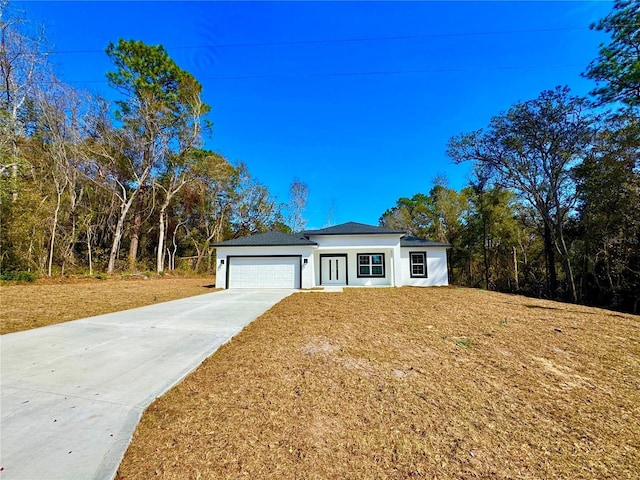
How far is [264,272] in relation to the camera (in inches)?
551

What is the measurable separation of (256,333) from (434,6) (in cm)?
1067

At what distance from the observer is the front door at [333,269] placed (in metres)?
15.4

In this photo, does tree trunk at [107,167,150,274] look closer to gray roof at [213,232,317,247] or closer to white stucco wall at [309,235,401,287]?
gray roof at [213,232,317,247]

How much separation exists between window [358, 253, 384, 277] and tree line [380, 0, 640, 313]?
693 cm

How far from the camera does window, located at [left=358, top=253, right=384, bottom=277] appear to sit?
600 inches

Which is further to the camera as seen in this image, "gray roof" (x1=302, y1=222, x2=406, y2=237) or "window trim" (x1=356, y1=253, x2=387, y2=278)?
"window trim" (x1=356, y1=253, x2=387, y2=278)

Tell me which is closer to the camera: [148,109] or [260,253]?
[260,253]

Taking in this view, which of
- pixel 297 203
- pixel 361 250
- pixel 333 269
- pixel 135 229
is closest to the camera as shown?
pixel 361 250

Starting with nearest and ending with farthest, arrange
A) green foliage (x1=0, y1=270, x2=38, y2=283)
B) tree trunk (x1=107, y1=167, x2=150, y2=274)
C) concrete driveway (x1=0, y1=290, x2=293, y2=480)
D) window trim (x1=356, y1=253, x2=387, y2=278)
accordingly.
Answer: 1. concrete driveway (x1=0, y1=290, x2=293, y2=480)
2. green foliage (x1=0, y1=270, x2=38, y2=283)
3. window trim (x1=356, y1=253, x2=387, y2=278)
4. tree trunk (x1=107, y1=167, x2=150, y2=274)

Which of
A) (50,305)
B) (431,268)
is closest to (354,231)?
(431,268)

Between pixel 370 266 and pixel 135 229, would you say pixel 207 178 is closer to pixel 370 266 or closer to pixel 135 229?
pixel 135 229

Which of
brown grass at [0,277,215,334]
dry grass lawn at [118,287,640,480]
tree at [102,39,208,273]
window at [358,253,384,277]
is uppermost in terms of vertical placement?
tree at [102,39,208,273]

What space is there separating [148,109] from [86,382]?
2076 centimetres

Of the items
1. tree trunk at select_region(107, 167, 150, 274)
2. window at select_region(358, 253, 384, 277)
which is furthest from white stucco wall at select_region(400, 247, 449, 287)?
tree trunk at select_region(107, 167, 150, 274)
